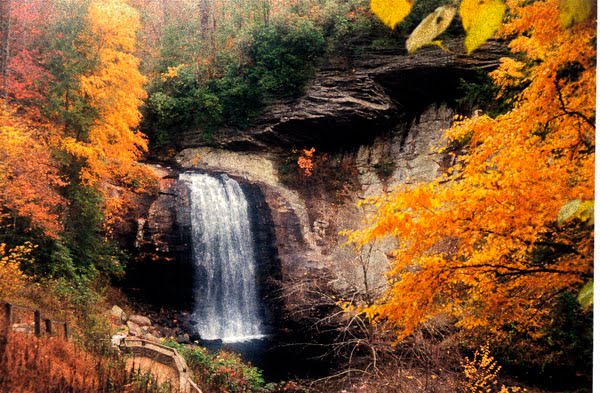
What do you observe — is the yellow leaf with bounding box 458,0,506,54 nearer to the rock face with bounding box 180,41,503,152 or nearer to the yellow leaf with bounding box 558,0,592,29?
the yellow leaf with bounding box 558,0,592,29

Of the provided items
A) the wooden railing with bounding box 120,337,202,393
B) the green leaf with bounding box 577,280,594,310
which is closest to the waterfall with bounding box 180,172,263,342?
the wooden railing with bounding box 120,337,202,393

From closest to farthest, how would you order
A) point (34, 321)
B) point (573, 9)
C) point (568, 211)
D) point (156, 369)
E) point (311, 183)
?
point (573, 9), point (568, 211), point (34, 321), point (156, 369), point (311, 183)

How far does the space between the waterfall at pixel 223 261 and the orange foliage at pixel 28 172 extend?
3960 millimetres

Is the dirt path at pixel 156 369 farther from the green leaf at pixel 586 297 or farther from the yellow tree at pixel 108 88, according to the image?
the green leaf at pixel 586 297

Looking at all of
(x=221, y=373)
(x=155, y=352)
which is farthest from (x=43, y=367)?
(x=221, y=373)

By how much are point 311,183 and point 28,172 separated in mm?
7493

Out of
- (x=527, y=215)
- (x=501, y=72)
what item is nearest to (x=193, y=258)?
(x=501, y=72)

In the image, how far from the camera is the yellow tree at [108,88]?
17.5 ft

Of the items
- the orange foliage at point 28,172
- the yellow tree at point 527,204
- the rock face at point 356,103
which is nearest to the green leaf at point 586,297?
the yellow tree at point 527,204

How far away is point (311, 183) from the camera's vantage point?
10867 mm

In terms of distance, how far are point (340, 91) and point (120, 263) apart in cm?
643

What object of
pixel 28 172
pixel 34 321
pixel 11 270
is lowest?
pixel 34 321

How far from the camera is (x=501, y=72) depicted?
5148 millimetres

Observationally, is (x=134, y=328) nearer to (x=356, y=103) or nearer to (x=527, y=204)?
(x=527, y=204)
